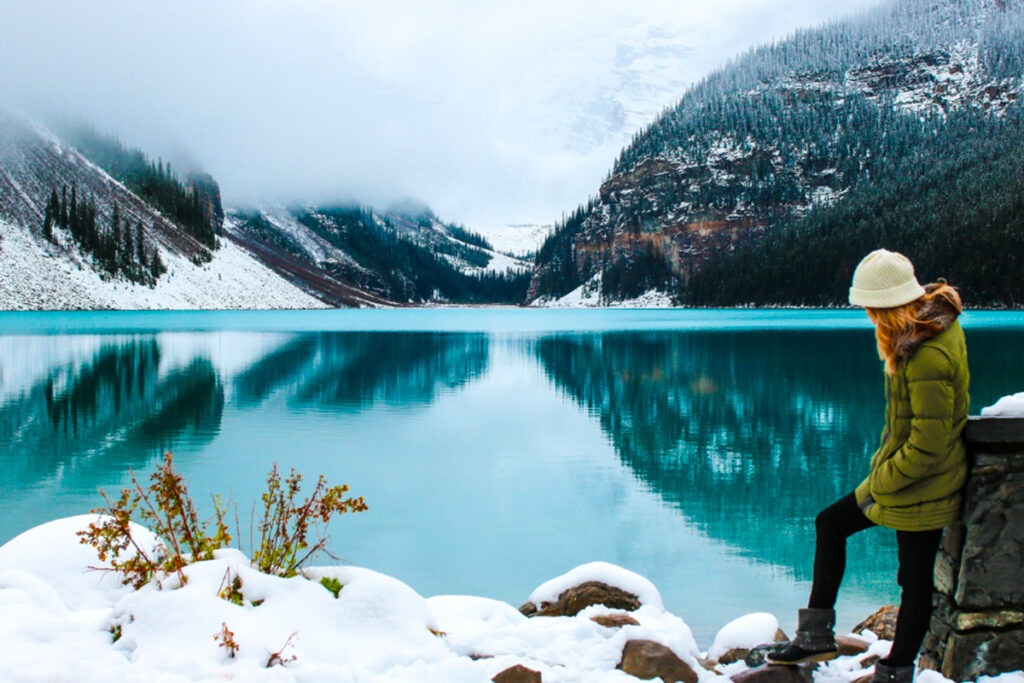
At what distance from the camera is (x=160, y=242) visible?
154250 mm

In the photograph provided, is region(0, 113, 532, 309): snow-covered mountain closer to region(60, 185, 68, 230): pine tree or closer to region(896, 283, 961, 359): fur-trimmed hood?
region(60, 185, 68, 230): pine tree

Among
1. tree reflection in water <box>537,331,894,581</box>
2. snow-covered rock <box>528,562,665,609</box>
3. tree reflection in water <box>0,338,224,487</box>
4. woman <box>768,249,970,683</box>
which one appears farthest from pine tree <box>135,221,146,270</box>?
woman <box>768,249,970,683</box>

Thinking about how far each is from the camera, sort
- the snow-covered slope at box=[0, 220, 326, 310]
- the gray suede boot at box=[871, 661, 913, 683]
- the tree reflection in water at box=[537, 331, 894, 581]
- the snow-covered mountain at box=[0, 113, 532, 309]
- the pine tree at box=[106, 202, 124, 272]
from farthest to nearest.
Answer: the pine tree at box=[106, 202, 124, 272]
the snow-covered mountain at box=[0, 113, 532, 309]
the snow-covered slope at box=[0, 220, 326, 310]
the tree reflection in water at box=[537, 331, 894, 581]
the gray suede boot at box=[871, 661, 913, 683]

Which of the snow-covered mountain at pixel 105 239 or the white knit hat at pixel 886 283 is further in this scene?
the snow-covered mountain at pixel 105 239

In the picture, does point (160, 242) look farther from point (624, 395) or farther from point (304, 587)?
point (304, 587)

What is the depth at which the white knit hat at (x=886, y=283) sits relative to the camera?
13.2 ft

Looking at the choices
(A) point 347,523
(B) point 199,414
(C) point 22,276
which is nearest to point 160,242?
(C) point 22,276

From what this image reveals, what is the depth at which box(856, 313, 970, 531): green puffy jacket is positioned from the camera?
150 inches

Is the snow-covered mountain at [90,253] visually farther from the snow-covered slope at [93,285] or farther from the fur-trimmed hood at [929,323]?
the fur-trimmed hood at [929,323]

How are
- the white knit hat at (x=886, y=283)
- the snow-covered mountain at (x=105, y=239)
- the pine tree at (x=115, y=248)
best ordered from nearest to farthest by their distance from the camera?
the white knit hat at (x=886, y=283), the snow-covered mountain at (x=105, y=239), the pine tree at (x=115, y=248)

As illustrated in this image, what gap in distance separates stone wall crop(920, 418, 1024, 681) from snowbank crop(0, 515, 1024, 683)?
0.19 meters

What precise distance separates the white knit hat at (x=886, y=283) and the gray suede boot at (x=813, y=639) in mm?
1930

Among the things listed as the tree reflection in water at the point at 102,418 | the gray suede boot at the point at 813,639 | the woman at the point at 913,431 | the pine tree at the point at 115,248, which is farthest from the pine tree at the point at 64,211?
the woman at the point at 913,431

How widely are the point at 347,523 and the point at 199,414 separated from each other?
535 inches
